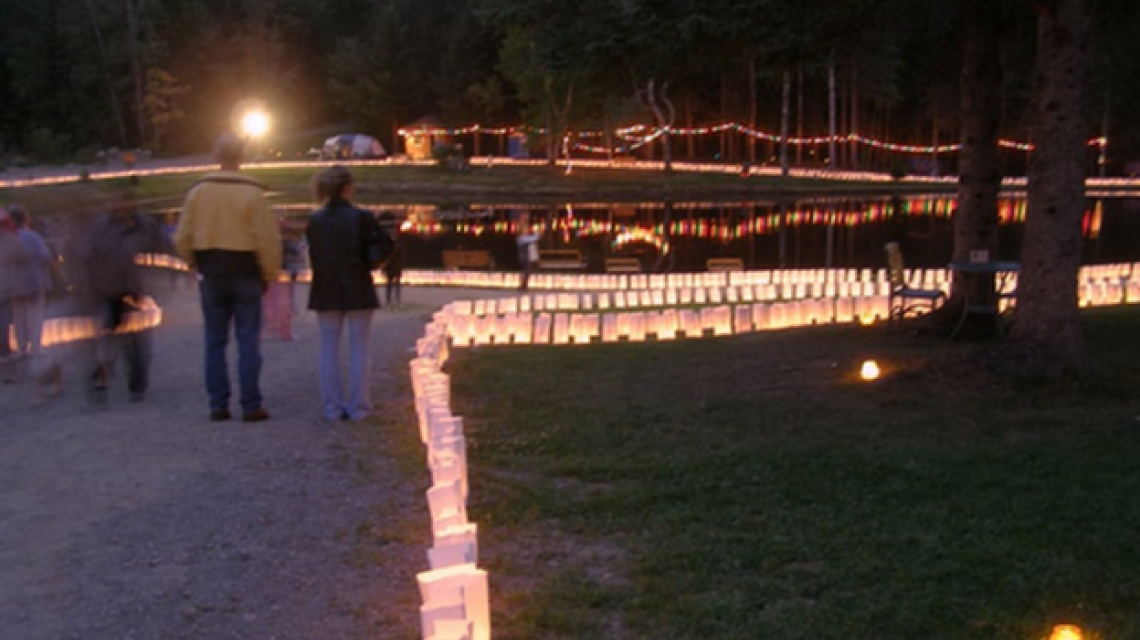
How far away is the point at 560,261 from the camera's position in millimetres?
26406

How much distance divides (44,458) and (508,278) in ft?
48.0

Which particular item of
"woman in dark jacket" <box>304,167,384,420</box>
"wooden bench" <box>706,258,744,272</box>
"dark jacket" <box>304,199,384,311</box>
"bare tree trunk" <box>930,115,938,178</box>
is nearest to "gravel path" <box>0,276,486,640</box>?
"woman in dark jacket" <box>304,167,384,420</box>

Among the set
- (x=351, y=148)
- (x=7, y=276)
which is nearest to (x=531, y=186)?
(x=351, y=148)

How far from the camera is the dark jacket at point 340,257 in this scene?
27.1 feet

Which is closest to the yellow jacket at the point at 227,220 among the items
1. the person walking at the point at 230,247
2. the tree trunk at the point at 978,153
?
the person walking at the point at 230,247

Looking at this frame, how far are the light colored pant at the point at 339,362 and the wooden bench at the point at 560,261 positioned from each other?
1559cm

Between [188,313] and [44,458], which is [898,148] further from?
[44,458]

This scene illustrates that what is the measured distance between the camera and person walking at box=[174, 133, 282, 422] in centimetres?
819

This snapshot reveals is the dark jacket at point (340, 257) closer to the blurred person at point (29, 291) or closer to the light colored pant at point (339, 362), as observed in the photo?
the light colored pant at point (339, 362)

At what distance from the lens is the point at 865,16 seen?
1005cm

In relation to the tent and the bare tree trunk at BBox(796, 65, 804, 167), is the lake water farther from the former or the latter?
the tent

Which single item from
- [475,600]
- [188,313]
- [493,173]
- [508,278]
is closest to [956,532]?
[475,600]

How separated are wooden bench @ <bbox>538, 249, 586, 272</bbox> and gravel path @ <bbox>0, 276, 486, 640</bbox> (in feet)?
49.1

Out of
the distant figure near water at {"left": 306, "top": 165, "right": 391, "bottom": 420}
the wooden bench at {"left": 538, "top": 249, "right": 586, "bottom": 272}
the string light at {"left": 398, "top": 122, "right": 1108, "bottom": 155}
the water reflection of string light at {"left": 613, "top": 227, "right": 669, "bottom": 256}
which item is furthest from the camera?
the string light at {"left": 398, "top": 122, "right": 1108, "bottom": 155}
